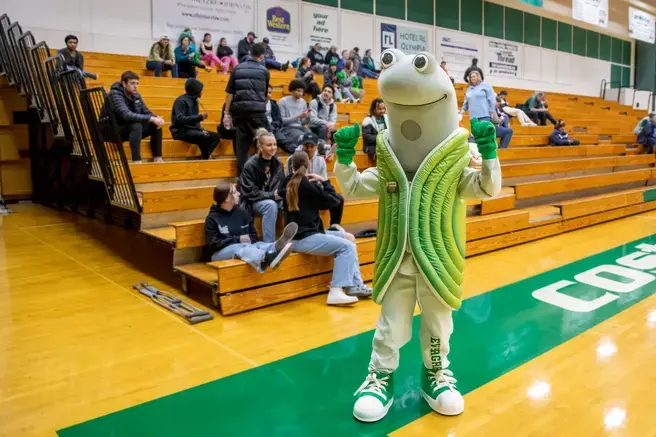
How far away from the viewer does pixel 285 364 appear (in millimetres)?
3395

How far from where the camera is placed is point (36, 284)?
4.84 m

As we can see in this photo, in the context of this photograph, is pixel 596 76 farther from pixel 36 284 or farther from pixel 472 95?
pixel 36 284

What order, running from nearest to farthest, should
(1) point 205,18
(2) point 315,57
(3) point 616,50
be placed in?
(1) point 205,18
(2) point 315,57
(3) point 616,50

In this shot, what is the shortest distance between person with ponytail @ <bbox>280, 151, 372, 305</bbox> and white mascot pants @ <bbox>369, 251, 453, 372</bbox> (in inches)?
64.4

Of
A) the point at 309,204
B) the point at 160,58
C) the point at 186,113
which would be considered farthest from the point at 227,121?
the point at 160,58

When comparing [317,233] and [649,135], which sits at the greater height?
[649,135]

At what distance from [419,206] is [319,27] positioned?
12929 millimetres

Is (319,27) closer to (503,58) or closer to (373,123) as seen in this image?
(503,58)

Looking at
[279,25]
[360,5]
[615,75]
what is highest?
[360,5]

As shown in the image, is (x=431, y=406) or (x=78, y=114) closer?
(x=431, y=406)

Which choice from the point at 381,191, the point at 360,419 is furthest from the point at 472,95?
the point at 360,419

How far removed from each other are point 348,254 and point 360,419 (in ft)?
6.51

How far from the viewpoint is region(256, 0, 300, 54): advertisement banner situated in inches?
535

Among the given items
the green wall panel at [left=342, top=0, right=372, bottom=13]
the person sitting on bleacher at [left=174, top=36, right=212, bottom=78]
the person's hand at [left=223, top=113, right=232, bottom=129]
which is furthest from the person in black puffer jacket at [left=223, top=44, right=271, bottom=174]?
the green wall panel at [left=342, top=0, right=372, bottom=13]
